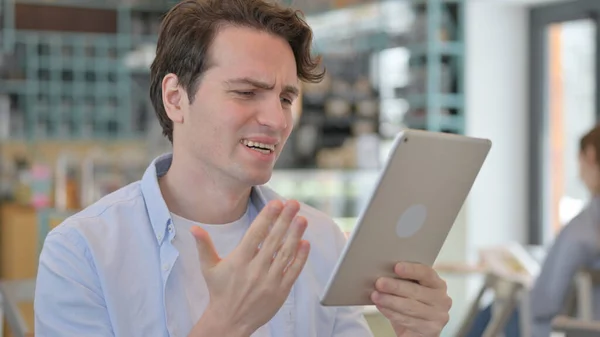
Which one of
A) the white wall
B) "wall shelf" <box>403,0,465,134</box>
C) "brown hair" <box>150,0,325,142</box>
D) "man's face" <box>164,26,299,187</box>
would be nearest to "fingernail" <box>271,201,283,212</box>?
"man's face" <box>164,26,299,187</box>

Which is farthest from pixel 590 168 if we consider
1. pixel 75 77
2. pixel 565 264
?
pixel 75 77

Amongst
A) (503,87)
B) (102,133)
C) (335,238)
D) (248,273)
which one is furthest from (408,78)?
(248,273)

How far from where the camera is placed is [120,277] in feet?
4.47

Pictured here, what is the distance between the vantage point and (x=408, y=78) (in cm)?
727

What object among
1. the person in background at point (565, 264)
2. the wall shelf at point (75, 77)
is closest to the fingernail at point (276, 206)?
the person in background at point (565, 264)

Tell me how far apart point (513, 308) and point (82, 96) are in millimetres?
6706

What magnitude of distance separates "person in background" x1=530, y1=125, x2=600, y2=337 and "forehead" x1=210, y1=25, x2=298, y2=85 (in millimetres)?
2292

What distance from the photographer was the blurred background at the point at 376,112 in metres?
6.25

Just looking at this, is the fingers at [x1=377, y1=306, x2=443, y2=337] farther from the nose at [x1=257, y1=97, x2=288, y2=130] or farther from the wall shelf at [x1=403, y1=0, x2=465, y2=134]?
the wall shelf at [x1=403, y1=0, x2=465, y2=134]

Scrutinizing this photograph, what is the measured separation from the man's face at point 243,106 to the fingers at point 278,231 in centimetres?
25

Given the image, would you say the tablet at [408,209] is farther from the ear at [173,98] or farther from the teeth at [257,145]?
the ear at [173,98]

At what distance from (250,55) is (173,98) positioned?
17cm

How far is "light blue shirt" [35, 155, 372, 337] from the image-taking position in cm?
132

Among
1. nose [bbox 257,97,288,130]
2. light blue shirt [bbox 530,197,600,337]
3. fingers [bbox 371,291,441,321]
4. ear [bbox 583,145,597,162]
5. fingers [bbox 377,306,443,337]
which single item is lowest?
light blue shirt [bbox 530,197,600,337]
